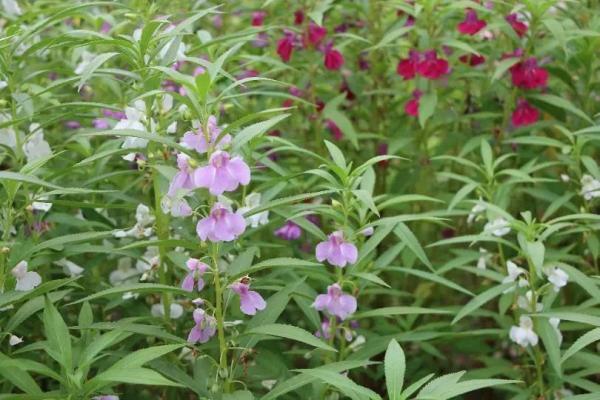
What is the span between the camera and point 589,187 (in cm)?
347

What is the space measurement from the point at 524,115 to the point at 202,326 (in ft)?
6.58

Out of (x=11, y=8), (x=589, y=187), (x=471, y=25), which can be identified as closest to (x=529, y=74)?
(x=471, y=25)

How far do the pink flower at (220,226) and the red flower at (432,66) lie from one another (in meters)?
1.85

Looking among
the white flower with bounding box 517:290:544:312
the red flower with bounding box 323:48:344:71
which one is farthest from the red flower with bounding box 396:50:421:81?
Result: the white flower with bounding box 517:290:544:312

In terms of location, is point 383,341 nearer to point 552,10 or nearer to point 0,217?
point 0,217

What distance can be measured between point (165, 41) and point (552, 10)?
2.55 metres

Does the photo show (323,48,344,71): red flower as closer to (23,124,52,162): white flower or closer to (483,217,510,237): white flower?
(483,217,510,237): white flower

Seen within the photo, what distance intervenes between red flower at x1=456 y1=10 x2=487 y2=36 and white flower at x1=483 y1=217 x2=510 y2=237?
3.57ft

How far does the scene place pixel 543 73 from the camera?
155 inches

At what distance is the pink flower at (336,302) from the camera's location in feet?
9.53

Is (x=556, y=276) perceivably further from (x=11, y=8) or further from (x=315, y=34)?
(x=11, y=8)

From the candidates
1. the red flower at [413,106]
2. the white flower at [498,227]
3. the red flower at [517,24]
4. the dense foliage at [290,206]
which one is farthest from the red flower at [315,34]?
the white flower at [498,227]

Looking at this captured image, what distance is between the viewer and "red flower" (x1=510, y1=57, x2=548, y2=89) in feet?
12.9

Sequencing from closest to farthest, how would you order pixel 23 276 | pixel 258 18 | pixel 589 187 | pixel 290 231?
pixel 23 276, pixel 589 187, pixel 290 231, pixel 258 18
